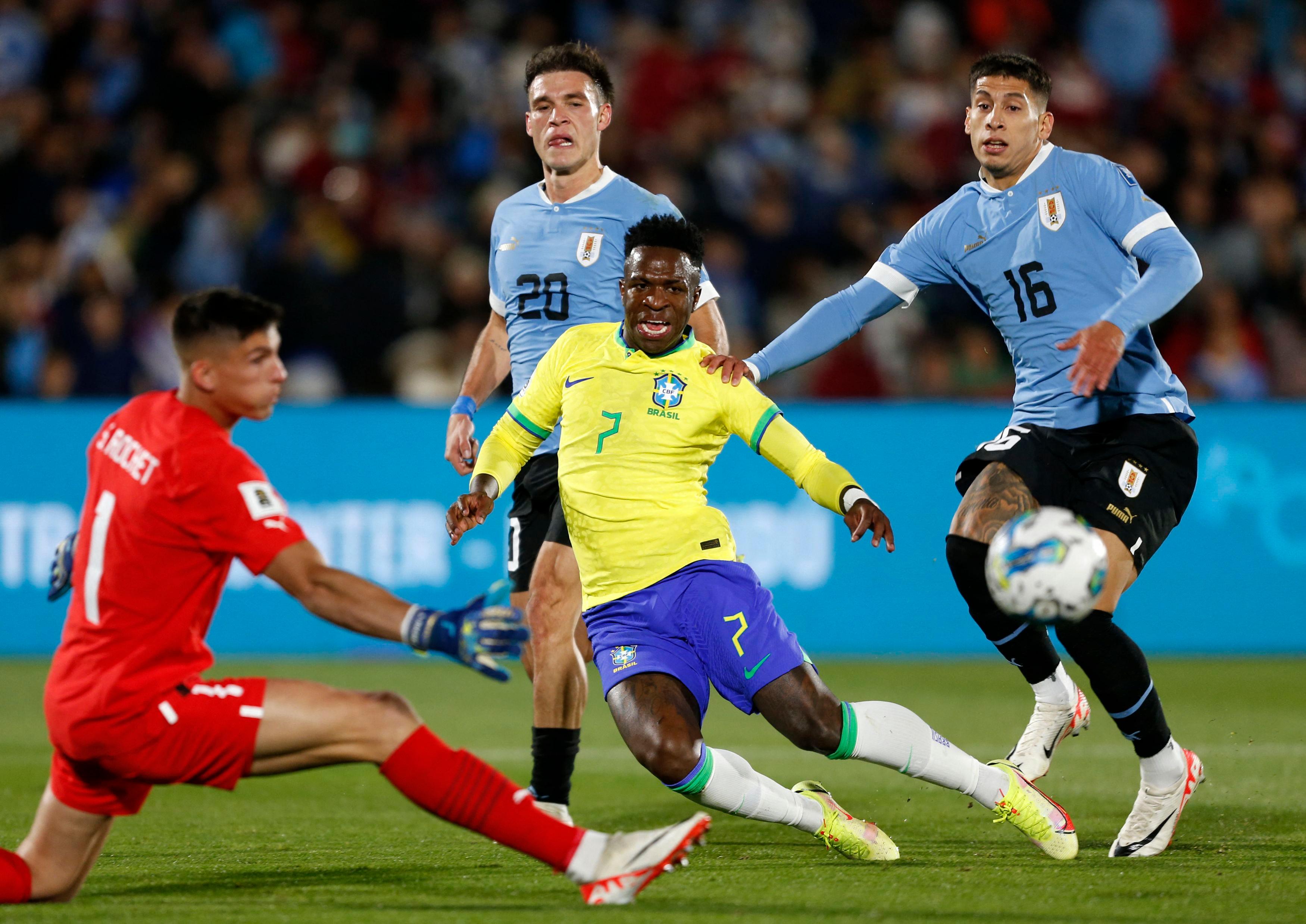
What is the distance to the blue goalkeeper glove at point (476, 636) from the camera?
377 centimetres

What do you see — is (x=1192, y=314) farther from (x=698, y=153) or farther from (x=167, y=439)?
(x=167, y=439)

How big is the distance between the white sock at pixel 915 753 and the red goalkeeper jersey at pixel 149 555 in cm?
187

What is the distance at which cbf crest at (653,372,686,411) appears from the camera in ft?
17.1

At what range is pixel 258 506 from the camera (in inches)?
157

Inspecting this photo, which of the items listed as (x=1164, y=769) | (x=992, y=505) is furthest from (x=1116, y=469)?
(x=1164, y=769)

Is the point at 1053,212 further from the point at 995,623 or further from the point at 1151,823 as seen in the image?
the point at 1151,823

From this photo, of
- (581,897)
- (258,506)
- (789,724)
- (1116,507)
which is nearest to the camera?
(258,506)

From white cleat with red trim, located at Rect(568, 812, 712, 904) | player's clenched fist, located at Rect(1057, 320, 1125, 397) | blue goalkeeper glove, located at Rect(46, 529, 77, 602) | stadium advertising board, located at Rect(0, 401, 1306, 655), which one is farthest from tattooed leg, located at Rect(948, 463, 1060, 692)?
stadium advertising board, located at Rect(0, 401, 1306, 655)

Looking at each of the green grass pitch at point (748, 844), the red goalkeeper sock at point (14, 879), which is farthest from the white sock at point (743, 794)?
the red goalkeeper sock at point (14, 879)

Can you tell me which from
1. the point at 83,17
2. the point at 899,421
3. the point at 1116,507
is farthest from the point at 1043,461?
the point at 83,17

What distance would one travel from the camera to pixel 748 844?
18.3 ft

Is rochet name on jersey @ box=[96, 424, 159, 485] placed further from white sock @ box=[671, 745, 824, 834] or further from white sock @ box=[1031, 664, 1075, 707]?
white sock @ box=[1031, 664, 1075, 707]

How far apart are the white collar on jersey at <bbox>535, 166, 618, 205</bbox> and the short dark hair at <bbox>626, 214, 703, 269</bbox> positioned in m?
0.82

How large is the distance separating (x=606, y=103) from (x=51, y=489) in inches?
231
